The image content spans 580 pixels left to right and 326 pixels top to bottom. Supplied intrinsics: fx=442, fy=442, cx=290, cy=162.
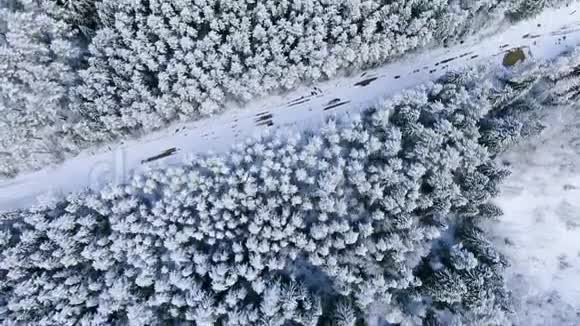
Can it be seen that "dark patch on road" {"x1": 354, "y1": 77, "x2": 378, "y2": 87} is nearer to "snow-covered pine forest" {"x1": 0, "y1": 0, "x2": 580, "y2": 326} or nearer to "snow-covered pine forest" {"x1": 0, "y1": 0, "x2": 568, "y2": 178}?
"snow-covered pine forest" {"x1": 0, "y1": 0, "x2": 580, "y2": 326}

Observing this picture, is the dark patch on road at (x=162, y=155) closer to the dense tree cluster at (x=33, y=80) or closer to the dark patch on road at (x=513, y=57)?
the dense tree cluster at (x=33, y=80)

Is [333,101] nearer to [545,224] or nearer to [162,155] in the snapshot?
[162,155]

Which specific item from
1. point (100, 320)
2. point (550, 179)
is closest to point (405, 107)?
point (550, 179)

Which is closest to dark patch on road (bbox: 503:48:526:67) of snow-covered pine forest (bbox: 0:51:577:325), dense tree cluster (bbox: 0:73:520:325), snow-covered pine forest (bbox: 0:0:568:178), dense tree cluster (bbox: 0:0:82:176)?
snow-covered pine forest (bbox: 0:0:568:178)

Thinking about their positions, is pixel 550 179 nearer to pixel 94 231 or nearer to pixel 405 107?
pixel 405 107

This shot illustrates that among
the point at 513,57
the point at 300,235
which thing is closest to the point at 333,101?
the point at 300,235

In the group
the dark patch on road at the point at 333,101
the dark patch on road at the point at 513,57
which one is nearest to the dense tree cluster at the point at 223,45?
the dark patch on road at the point at 333,101

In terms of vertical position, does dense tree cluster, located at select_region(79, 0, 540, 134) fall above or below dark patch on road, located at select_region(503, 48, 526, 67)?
above
